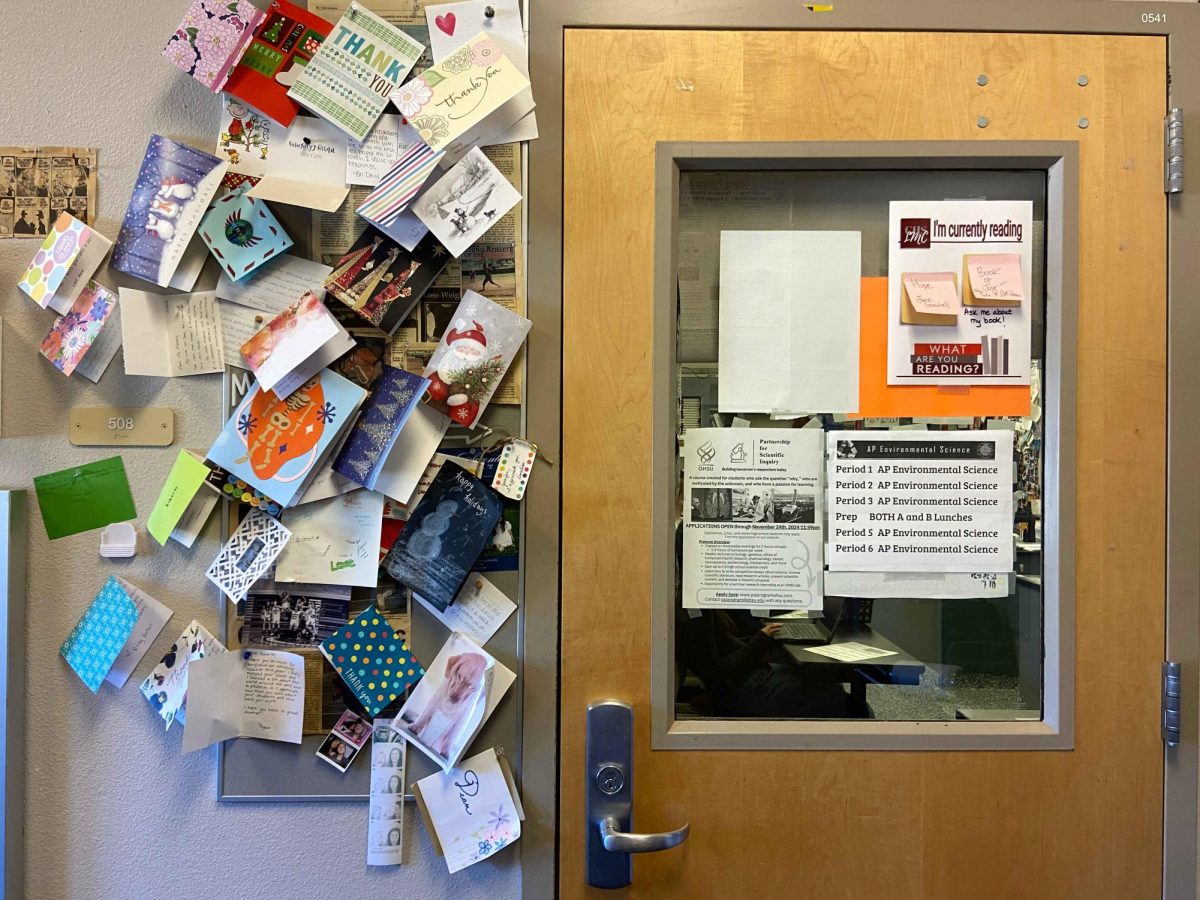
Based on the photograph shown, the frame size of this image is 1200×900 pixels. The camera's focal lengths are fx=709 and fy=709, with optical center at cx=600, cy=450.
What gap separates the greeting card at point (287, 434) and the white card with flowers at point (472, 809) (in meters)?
0.46

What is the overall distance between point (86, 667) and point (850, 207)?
1296 mm

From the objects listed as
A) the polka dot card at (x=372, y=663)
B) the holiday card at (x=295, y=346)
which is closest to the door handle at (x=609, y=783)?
the polka dot card at (x=372, y=663)

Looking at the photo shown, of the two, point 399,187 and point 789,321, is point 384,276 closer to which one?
point 399,187

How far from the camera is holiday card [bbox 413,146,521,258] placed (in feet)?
3.26

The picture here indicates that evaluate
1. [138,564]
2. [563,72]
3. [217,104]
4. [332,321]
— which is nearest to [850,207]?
[563,72]

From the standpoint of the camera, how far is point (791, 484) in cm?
103

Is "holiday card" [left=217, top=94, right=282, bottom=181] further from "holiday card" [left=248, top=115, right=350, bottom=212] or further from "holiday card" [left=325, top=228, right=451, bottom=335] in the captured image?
"holiday card" [left=325, top=228, right=451, bottom=335]

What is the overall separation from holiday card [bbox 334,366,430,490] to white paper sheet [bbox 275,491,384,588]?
0.04 m

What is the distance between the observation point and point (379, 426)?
1004mm

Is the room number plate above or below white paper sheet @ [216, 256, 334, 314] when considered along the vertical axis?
below

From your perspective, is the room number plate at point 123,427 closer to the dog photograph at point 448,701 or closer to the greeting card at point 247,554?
the greeting card at point 247,554

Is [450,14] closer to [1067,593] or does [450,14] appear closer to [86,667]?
[86,667]

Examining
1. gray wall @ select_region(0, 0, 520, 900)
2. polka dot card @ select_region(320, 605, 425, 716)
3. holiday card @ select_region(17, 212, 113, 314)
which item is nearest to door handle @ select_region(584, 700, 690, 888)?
gray wall @ select_region(0, 0, 520, 900)

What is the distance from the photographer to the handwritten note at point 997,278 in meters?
1.01
